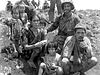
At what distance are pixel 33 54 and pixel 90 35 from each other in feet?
16.3

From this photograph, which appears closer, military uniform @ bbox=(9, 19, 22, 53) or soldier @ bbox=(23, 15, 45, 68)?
soldier @ bbox=(23, 15, 45, 68)

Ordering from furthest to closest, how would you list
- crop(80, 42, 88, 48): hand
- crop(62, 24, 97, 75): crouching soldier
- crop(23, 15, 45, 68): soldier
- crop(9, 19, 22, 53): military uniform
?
crop(9, 19, 22, 53): military uniform → crop(23, 15, 45, 68): soldier → crop(80, 42, 88, 48): hand → crop(62, 24, 97, 75): crouching soldier

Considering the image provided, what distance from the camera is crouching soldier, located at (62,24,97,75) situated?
557cm

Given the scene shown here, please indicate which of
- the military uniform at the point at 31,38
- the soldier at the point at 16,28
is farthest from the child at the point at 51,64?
the soldier at the point at 16,28

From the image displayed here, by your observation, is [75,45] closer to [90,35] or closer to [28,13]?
[28,13]

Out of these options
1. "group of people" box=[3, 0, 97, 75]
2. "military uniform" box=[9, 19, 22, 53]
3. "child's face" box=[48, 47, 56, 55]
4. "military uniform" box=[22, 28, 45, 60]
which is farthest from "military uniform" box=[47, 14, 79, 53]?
"military uniform" box=[9, 19, 22, 53]

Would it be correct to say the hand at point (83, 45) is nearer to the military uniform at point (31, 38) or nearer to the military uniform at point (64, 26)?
the military uniform at point (64, 26)

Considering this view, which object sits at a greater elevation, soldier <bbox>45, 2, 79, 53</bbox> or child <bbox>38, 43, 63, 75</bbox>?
soldier <bbox>45, 2, 79, 53</bbox>

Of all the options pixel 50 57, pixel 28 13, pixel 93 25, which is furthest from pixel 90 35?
pixel 50 57

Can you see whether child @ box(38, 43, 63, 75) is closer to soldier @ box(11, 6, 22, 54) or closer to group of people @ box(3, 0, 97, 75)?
group of people @ box(3, 0, 97, 75)

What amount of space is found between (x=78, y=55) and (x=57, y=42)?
116 cm

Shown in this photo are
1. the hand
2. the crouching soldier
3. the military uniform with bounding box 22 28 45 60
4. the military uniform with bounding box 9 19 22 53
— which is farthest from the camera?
the military uniform with bounding box 9 19 22 53

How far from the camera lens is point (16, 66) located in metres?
6.95

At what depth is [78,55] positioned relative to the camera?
569cm
